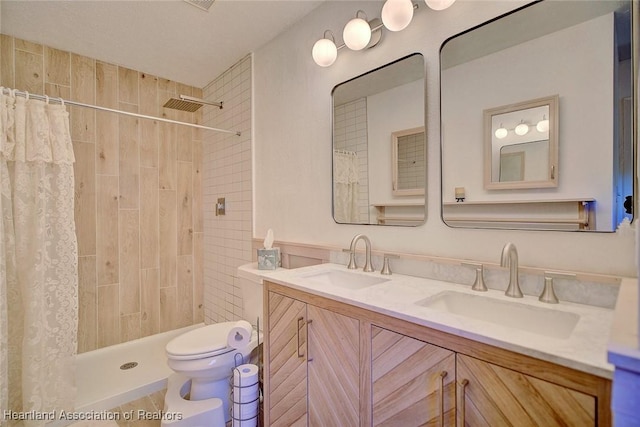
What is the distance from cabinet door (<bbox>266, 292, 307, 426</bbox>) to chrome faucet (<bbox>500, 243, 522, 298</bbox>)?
759 millimetres

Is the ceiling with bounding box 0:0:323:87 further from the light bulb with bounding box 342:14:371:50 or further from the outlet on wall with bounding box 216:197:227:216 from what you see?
the outlet on wall with bounding box 216:197:227:216

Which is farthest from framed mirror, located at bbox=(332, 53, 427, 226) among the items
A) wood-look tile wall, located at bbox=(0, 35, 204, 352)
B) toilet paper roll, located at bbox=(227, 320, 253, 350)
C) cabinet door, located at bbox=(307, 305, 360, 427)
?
wood-look tile wall, located at bbox=(0, 35, 204, 352)

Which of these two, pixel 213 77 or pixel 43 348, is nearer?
pixel 43 348

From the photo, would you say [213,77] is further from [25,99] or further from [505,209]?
[505,209]

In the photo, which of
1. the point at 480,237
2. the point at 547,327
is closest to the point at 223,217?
the point at 480,237

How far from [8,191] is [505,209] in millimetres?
2543

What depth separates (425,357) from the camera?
0.86 metres

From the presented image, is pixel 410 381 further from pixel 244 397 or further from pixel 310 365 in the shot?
pixel 244 397

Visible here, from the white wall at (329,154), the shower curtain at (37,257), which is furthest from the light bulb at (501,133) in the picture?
the shower curtain at (37,257)

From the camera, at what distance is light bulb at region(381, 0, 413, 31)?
1274mm

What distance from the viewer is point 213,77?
9.17 feet

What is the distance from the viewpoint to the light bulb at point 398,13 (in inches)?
50.2

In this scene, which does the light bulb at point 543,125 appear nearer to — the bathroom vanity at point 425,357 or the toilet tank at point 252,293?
the bathroom vanity at point 425,357

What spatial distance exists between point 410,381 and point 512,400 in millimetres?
264
